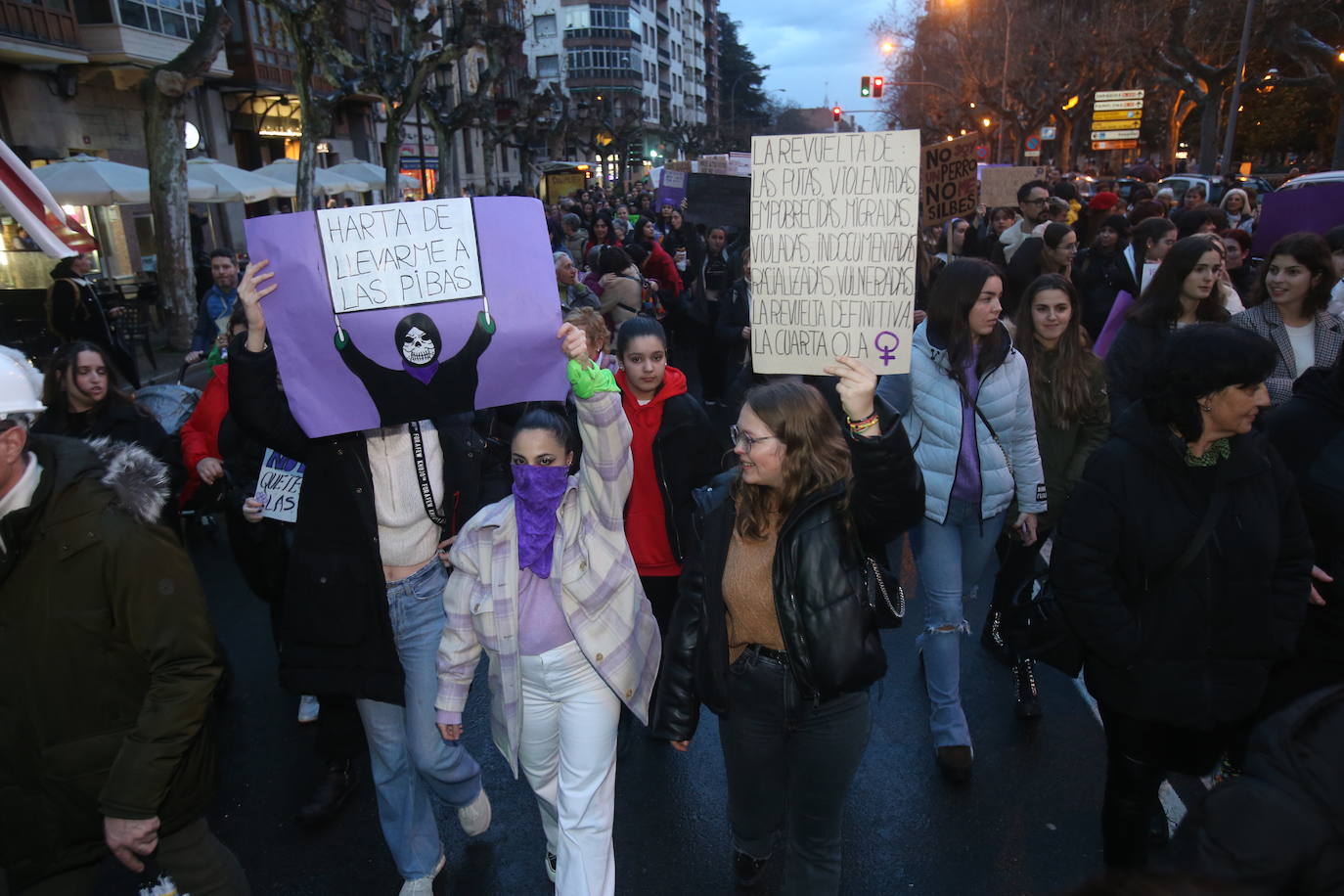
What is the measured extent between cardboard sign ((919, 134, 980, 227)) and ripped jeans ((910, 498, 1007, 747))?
4078 millimetres

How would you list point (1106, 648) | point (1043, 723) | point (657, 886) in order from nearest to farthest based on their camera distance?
point (1106, 648), point (657, 886), point (1043, 723)

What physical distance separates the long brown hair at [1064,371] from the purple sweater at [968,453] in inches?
24.9

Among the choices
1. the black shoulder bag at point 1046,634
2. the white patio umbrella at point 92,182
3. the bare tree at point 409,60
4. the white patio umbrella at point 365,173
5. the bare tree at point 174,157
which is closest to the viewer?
the black shoulder bag at point 1046,634

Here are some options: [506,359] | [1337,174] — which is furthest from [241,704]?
[1337,174]

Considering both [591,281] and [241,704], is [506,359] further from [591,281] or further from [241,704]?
[591,281]

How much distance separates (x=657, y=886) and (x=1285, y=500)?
2349 mm

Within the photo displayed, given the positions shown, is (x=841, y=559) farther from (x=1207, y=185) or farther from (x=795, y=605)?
(x=1207, y=185)

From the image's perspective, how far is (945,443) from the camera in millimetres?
3619

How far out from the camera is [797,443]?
252 cm

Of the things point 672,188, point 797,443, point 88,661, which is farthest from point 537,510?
point 672,188

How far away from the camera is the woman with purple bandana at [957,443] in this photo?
3568mm

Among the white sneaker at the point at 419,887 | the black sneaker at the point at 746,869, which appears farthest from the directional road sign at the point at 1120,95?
the white sneaker at the point at 419,887

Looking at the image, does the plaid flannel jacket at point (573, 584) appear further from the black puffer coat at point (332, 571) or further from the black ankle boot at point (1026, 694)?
the black ankle boot at point (1026, 694)

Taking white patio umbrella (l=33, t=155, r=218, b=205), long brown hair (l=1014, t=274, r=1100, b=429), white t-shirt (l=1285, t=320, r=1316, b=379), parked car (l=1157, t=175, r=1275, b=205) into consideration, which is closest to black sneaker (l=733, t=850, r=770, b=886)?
long brown hair (l=1014, t=274, r=1100, b=429)
